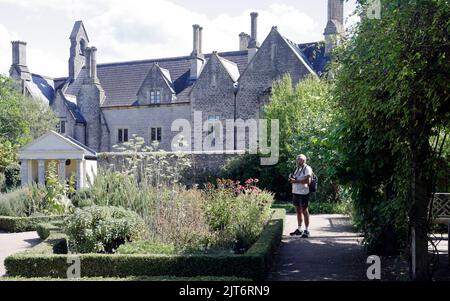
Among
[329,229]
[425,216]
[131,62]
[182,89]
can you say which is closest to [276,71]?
[182,89]

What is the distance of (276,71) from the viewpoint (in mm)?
32406

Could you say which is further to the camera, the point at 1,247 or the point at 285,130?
the point at 285,130

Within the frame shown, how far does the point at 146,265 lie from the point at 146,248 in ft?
3.85

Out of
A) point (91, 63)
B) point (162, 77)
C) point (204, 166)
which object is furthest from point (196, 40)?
point (204, 166)

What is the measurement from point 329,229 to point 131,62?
33923 mm

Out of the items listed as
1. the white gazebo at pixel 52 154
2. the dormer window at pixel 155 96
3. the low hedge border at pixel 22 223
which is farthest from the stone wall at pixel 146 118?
the low hedge border at pixel 22 223

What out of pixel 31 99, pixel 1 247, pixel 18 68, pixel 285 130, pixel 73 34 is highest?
pixel 73 34

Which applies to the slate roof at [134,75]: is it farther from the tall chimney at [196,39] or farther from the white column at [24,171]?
the white column at [24,171]

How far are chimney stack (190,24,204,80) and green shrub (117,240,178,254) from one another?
30079mm

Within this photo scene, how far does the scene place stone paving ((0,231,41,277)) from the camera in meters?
11.3

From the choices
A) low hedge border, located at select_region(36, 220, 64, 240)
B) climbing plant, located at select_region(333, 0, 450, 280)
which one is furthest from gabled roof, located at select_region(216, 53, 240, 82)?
climbing plant, located at select_region(333, 0, 450, 280)

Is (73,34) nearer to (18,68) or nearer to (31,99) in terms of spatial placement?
(18,68)

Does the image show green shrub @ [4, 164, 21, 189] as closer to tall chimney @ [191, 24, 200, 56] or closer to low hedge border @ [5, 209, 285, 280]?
tall chimney @ [191, 24, 200, 56]

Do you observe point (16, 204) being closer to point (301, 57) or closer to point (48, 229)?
point (48, 229)
